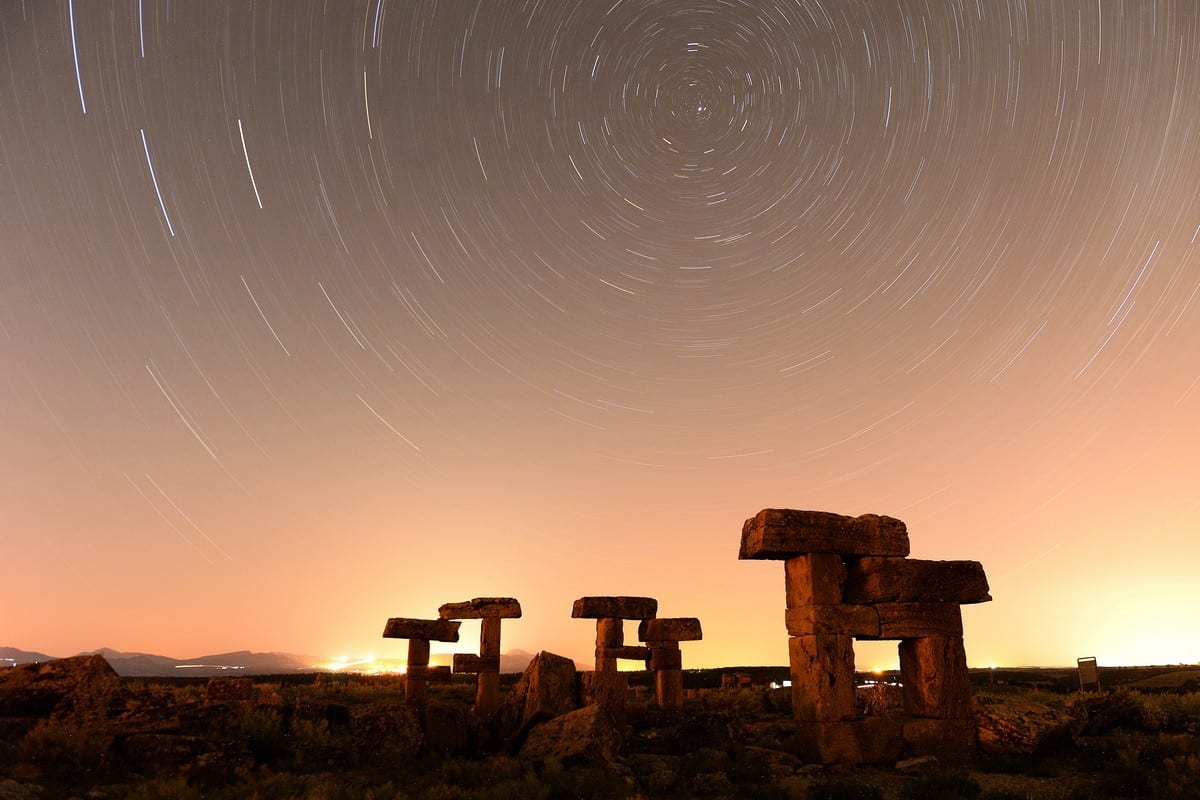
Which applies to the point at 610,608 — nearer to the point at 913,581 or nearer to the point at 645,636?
the point at 645,636

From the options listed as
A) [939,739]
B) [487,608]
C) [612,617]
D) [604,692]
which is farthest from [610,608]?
[939,739]

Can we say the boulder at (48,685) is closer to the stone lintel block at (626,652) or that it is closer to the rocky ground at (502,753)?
the rocky ground at (502,753)

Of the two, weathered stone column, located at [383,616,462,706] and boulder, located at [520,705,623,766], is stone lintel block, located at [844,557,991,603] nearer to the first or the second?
boulder, located at [520,705,623,766]

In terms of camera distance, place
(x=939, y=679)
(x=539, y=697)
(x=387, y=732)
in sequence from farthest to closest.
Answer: (x=539, y=697)
(x=387, y=732)
(x=939, y=679)

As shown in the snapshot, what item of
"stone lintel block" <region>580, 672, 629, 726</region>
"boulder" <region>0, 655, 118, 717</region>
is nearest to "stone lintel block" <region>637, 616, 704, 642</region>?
"stone lintel block" <region>580, 672, 629, 726</region>

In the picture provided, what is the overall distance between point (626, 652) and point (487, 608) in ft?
15.3

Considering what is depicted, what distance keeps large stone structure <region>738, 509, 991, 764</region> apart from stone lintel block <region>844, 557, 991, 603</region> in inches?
0.7

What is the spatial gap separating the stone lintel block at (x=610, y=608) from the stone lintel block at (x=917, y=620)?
30.1 feet

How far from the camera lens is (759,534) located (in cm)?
1327

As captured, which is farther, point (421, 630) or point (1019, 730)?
point (421, 630)

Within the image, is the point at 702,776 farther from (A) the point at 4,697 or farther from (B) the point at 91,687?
(A) the point at 4,697

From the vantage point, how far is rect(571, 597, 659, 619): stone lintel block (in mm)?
21297

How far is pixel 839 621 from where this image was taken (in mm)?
13297

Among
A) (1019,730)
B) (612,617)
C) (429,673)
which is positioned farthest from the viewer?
(429,673)
